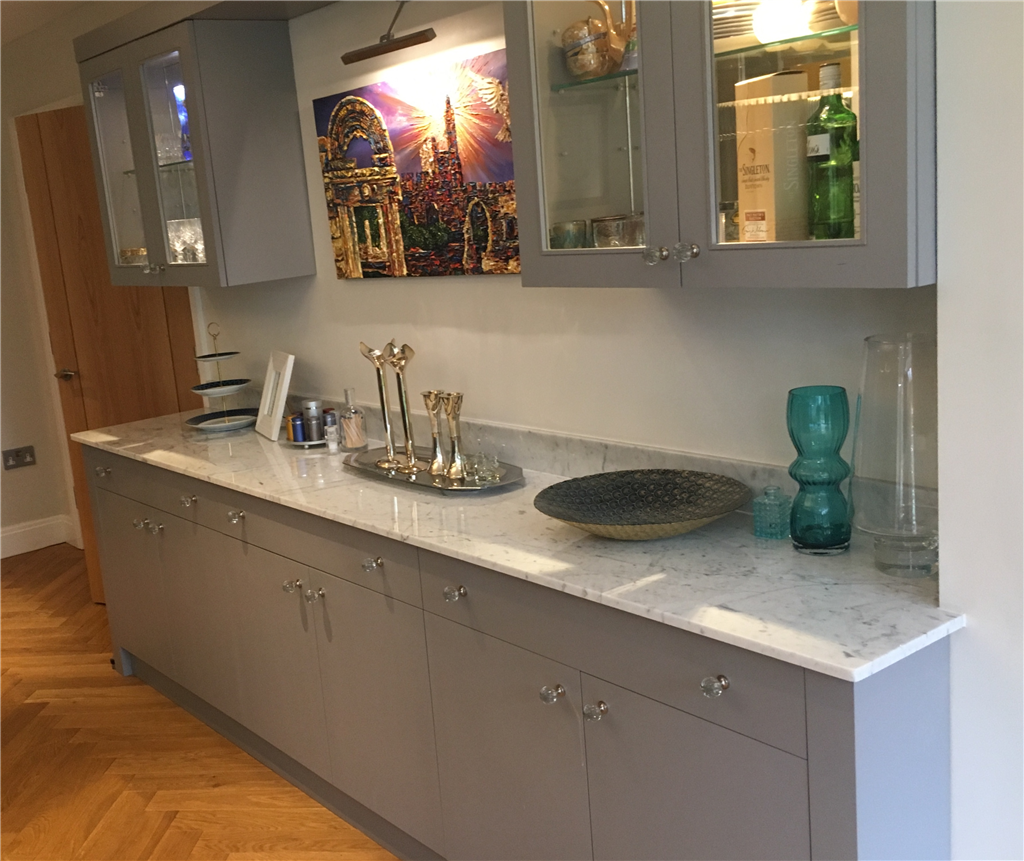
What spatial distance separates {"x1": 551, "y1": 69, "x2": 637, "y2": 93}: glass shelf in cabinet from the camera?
5.95 ft

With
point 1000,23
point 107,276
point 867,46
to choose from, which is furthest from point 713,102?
point 107,276

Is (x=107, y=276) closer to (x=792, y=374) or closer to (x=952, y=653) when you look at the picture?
(x=792, y=374)

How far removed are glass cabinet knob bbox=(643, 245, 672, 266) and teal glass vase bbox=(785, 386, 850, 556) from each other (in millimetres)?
339

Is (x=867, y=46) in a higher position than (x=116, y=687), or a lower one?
higher

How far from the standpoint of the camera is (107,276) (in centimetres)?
439

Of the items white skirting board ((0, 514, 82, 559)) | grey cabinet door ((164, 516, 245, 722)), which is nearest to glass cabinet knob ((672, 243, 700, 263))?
grey cabinet door ((164, 516, 245, 722))

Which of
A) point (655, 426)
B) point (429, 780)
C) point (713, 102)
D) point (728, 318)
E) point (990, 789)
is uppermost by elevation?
point (713, 102)

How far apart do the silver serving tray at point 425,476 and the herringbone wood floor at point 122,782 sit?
93cm

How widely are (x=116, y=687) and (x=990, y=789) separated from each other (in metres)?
3.04

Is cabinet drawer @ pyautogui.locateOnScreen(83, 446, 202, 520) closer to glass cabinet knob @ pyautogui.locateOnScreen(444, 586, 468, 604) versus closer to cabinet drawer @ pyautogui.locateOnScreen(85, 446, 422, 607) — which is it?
cabinet drawer @ pyautogui.locateOnScreen(85, 446, 422, 607)

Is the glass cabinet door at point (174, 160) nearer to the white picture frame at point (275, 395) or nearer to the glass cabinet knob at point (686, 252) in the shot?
the white picture frame at point (275, 395)

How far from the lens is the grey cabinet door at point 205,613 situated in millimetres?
2990

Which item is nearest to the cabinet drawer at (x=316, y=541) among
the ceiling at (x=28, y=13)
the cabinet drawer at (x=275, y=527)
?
the cabinet drawer at (x=275, y=527)

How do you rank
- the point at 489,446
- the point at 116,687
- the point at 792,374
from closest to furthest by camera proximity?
the point at 792,374 → the point at 489,446 → the point at 116,687
